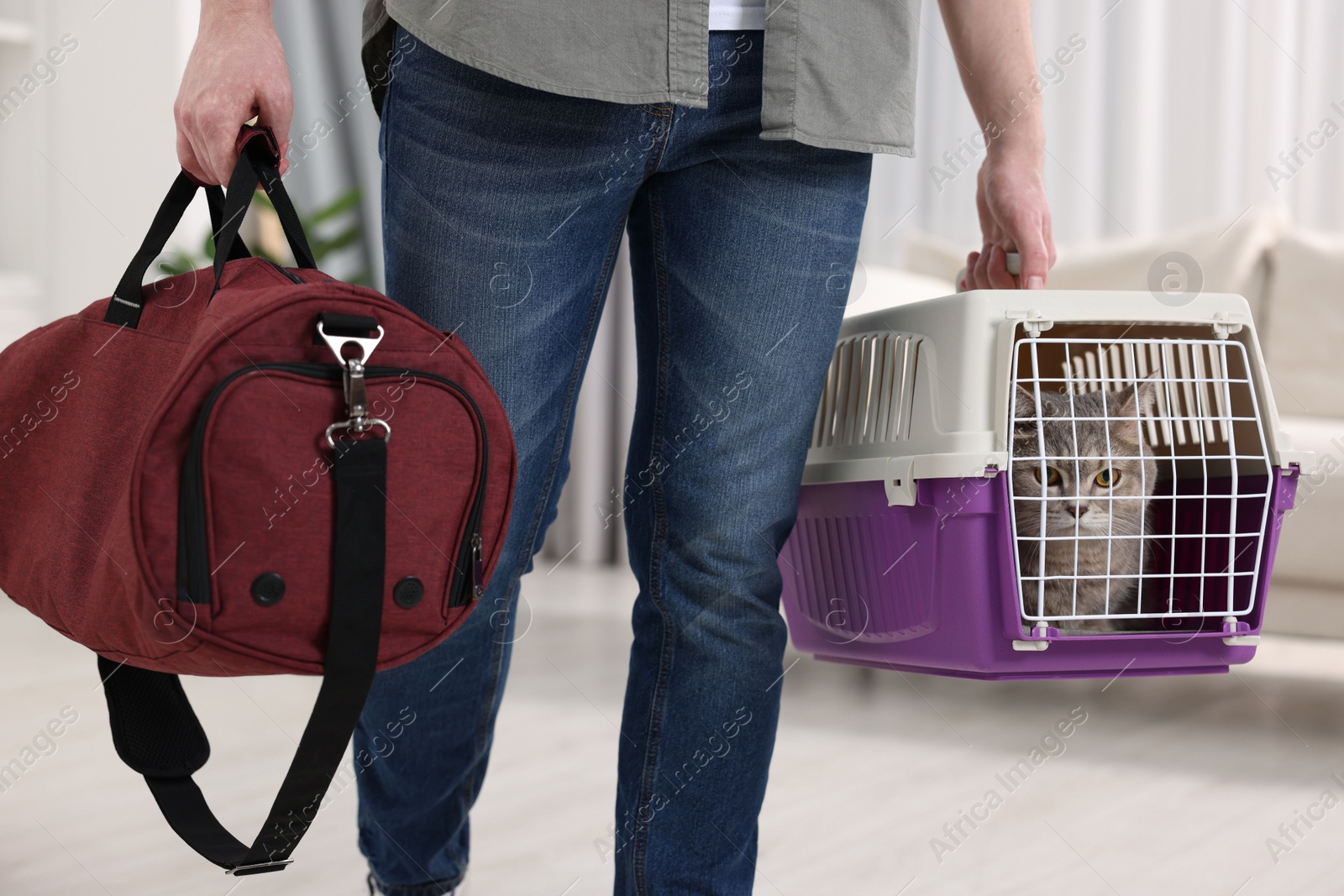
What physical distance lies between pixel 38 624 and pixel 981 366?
2.16 meters

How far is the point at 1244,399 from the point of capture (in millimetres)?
1061

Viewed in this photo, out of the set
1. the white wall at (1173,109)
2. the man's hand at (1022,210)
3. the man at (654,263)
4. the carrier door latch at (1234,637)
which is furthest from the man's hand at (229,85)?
the white wall at (1173,109)

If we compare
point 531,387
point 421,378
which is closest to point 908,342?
point 531,387

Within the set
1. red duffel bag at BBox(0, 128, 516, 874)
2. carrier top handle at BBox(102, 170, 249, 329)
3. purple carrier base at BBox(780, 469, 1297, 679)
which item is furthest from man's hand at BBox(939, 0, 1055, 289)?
carrier top handle at BBox(102, 170, 249, 329)

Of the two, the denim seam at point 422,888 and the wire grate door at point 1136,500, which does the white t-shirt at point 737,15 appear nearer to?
the wire grate door at point 1136,500

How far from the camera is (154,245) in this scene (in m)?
0.79

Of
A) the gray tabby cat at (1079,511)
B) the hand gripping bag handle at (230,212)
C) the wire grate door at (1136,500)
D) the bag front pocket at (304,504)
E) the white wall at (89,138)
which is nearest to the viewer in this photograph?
the bag front pocket at (304,504)

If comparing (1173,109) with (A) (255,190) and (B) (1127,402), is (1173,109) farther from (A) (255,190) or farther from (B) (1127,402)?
(A) (255,190)

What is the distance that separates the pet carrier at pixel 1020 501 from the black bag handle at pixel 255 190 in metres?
0.53

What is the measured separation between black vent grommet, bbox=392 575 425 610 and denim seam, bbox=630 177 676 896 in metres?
0.28

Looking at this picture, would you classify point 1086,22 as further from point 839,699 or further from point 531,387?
point 531,387

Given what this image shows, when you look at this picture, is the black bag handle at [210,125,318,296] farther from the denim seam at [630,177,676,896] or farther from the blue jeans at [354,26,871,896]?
the denim seam at [630,177,676,896]

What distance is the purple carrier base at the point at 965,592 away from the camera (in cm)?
90

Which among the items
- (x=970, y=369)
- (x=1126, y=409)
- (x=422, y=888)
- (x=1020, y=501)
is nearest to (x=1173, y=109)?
(x=1126, y=409)
